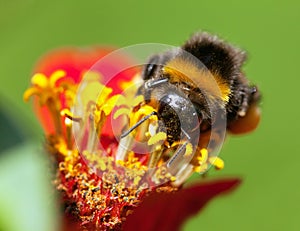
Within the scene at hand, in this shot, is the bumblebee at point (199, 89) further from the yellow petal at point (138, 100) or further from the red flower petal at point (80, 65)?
the red flower petal at point (80, 65)

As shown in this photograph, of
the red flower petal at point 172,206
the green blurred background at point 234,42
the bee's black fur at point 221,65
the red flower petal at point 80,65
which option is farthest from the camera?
the green blurred background at point 234,42

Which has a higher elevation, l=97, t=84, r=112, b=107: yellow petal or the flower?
l=97, t=84, r=112, b=107: yellow petal

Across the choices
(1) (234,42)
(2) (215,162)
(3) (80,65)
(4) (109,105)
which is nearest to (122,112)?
(4) (109,105)

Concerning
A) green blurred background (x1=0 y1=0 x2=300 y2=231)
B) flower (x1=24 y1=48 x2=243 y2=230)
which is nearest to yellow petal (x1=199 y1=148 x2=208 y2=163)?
flower (x1=24 y1=48 x2=243 y2=230)

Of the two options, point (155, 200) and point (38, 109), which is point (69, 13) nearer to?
point (38, 109)

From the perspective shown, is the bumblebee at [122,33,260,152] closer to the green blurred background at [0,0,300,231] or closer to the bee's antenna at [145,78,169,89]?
the bee's antenna at [145,78,169,89]

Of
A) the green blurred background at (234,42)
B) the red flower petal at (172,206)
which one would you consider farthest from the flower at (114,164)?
the green blurred background at (234,42)

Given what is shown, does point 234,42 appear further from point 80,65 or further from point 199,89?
point 199,89

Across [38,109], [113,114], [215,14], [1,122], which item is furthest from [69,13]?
[1,122]
